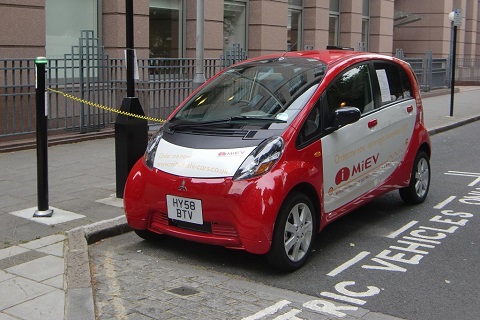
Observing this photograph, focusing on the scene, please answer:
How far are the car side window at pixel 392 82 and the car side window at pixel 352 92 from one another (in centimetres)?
29

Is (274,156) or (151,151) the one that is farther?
(151,151)

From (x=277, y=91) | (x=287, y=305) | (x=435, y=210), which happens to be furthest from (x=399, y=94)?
(x=287, y=305)

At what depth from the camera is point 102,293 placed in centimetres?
502

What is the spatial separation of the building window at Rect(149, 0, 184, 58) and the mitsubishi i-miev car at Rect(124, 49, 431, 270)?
890 cm

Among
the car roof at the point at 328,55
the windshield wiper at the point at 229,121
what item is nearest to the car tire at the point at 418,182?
the car roof at the point at 328,55

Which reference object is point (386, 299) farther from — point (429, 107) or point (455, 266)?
point (429, 107)

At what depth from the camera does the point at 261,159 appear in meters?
5.36

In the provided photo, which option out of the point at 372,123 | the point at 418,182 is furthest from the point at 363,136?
the point at 418,182

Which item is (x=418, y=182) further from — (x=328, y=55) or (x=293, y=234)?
(x=293, y=234)

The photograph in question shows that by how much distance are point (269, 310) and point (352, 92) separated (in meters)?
2.72

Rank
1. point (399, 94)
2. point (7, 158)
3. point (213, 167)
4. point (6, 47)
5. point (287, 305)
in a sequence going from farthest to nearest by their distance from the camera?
point (6, 47), point (7, 158), point (399, 94), point (213, 167), point (287, 305)

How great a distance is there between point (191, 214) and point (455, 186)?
16.8 feet

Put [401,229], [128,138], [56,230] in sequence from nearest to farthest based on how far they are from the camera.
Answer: [56,230]
[401,229]
[128,138]

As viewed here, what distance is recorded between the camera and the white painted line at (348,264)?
5.54 metres
